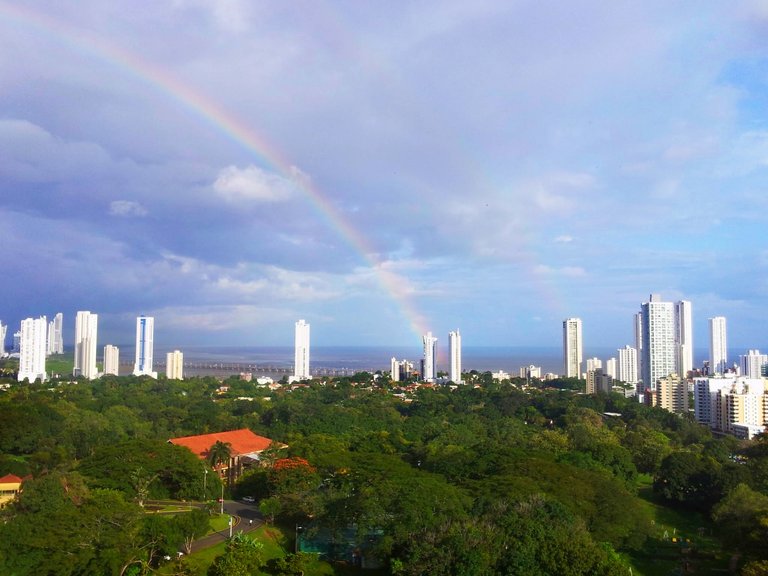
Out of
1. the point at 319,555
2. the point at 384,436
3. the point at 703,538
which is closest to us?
the point at 319,555

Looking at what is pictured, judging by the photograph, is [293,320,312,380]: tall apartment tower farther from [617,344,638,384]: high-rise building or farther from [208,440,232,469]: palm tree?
[208,440,232,469]: palm tree

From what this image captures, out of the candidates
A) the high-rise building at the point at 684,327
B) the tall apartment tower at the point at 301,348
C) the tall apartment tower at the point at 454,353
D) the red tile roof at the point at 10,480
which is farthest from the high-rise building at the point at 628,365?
the red tile roof at the point at 10,480

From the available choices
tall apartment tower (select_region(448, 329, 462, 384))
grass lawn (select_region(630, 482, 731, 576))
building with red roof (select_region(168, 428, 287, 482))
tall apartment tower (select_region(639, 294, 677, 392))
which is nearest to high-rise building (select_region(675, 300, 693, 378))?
tall apartment tower (select_region(639, 294, 677, 392))

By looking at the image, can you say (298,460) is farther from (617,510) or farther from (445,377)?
(445,377)

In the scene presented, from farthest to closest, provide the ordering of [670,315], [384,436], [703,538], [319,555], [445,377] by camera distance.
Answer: [445,377] → [670,315] → [384,436] → [703,538] → [319,555]

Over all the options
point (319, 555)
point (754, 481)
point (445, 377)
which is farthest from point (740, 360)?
point (319, 555)

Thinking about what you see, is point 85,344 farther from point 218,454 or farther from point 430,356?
point 218,454
